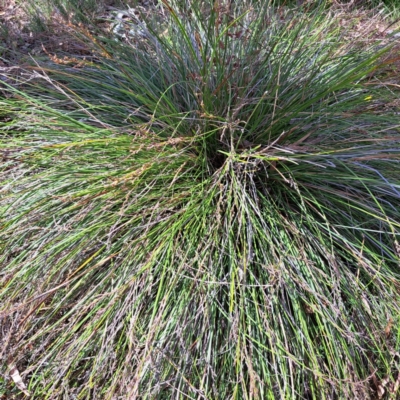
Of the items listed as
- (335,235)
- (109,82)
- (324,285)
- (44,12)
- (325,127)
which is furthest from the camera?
(44,12)

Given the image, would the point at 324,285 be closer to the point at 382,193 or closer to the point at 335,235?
the point at 335,235

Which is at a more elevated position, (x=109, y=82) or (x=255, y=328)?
(x=109, y=82)

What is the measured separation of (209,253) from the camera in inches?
68.0

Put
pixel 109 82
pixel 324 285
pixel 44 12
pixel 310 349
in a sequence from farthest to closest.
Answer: pixel 44 12 < pixel 109 82 < pixel 324 285 < pixel 310 349

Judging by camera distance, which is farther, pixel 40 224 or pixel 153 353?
pixel 40 224

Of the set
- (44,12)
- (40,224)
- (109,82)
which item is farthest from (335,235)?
(44,12)

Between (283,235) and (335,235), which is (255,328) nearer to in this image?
(283,235)

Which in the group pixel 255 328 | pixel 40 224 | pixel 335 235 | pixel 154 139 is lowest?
pixel 255 328

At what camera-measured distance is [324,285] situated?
1702 millimetres

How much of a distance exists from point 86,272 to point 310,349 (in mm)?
888

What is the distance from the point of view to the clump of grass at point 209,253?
A: 1.63 metres

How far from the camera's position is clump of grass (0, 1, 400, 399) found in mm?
1632

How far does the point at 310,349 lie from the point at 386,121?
1144 millimetres

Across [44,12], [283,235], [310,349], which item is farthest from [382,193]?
[44,12]
